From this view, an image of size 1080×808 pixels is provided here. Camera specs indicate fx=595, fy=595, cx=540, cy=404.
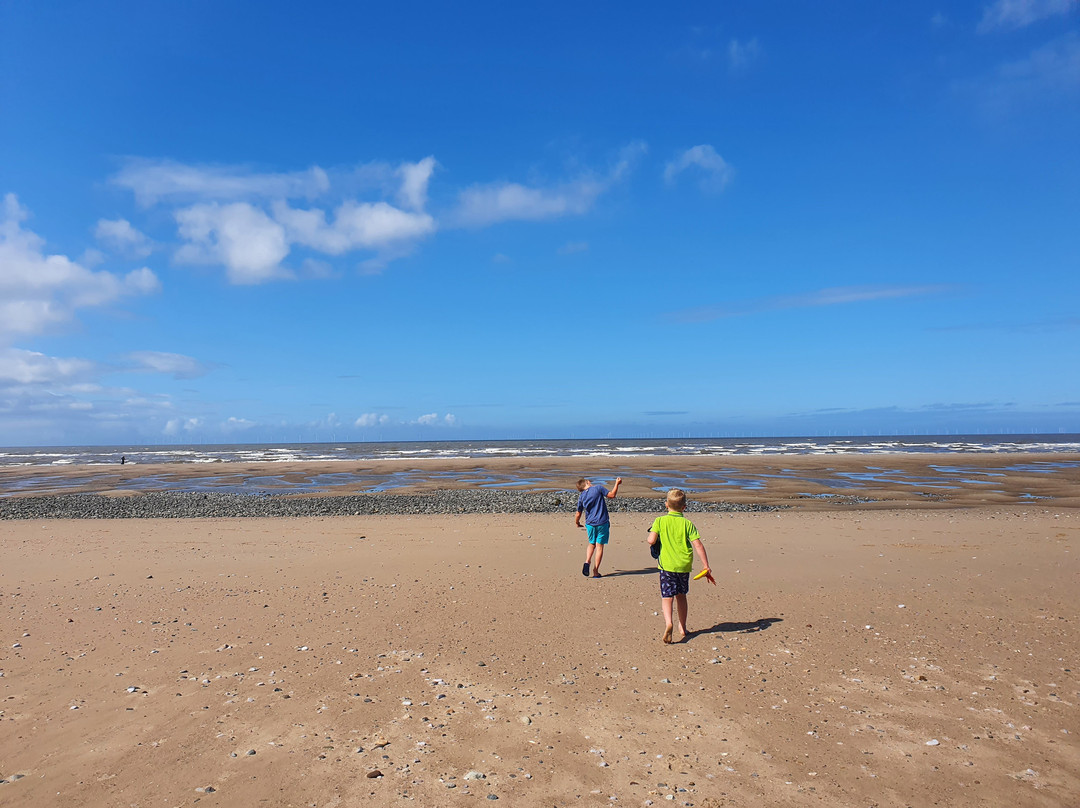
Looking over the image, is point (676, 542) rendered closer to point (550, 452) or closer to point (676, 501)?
point (676, 501)

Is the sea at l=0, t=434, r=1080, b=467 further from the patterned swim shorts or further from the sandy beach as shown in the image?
the patterned swim shorts

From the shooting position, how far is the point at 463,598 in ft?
32.1

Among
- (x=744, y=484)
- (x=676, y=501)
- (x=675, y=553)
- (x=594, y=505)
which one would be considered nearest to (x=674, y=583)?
(x=675, y=553)

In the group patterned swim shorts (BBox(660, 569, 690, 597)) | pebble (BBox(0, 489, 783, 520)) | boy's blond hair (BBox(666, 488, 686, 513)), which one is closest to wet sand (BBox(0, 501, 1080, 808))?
patterned swim shorts (BBox(660, 569, 690, 597))

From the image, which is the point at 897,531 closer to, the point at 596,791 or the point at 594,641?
the point at 594,641

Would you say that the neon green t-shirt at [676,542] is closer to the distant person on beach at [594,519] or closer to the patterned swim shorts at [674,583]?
the patterned swim shorts at [674,583]

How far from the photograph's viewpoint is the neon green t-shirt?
7512mm

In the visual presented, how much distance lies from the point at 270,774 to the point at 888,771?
5.00 meters

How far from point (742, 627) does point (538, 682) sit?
3.24 m

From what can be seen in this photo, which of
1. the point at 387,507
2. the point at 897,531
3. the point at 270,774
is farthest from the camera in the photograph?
the point at 387,507

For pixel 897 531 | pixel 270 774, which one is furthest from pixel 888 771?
pixel 897 531

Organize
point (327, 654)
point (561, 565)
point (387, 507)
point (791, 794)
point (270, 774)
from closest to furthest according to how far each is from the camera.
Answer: point (791, 794)
point (270, 774)
point (327, 654)
point (561, 565)
point (387, 507)

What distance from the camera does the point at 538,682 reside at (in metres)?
6.54

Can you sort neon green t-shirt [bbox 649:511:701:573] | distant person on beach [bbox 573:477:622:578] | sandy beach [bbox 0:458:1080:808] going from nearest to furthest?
sandy beach [bbox 0:458:1080:808], neon green t-shirt [bbox 649:511:701:573], distant person on beach [bbox 573:477:622:578]
